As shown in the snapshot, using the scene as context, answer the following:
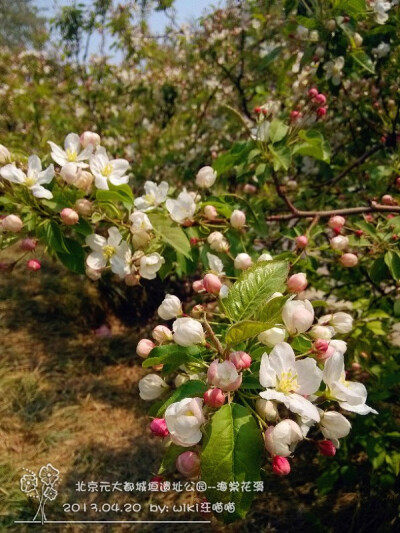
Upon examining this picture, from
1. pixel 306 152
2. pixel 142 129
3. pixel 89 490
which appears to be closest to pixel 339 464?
pixel 89 490

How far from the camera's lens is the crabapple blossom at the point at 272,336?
71cm

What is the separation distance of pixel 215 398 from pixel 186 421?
6 cm

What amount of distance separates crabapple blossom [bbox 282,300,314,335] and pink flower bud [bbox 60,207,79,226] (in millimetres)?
579

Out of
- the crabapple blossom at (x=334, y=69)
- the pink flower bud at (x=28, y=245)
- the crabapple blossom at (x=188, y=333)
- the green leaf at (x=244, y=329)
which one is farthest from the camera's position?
the crabapple blossom at (x=334, y=69)

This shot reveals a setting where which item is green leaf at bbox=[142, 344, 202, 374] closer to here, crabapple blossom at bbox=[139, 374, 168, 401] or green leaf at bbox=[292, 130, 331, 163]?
crabapple blossom at bbox=[139, 374, 168, 401]

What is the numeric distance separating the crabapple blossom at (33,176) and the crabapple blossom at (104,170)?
11 cm

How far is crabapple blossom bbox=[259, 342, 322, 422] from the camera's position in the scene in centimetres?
66

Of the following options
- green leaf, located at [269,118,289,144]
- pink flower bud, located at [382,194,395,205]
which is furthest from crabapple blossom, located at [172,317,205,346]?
pink flower bud, located at [382,194,395,205]

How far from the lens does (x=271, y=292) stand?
30.0 inches

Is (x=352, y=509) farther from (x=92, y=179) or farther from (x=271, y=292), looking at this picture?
(x=92, y=179)

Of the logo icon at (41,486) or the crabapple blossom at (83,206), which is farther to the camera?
the logo icon at (41,486)

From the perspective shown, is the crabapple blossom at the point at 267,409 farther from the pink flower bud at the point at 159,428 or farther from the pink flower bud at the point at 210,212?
the pink flower bud at the point at 210,212

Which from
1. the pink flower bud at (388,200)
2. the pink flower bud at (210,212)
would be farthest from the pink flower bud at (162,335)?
the pink flower bud at (388,200)

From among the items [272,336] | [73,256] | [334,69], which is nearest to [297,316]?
[272,336]
